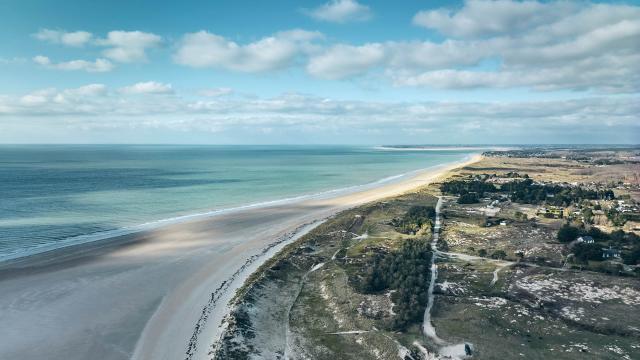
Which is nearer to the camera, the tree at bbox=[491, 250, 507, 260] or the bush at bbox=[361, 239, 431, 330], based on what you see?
the bush at bbox=[361, 239, 431, 330]

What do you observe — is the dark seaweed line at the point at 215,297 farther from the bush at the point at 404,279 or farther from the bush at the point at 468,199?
the bush at the point at 468,199

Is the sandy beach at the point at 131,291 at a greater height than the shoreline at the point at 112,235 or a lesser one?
lesser

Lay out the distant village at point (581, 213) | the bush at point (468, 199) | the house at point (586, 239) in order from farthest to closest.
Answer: the bush at point (468, 199)
the house at point (586, 239)
the distant village at point (581, 213)

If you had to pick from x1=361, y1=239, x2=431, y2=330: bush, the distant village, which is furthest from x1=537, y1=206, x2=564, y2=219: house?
x1=361, y1=239, x2=431, y2=330: bush

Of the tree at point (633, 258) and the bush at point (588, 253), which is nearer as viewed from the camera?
the tree at point (633, 258)

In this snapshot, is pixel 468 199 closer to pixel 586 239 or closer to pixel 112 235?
pixel 586 239

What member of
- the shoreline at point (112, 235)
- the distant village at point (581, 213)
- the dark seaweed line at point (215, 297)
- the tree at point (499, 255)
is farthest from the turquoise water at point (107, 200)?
the tree at point (499, 255)

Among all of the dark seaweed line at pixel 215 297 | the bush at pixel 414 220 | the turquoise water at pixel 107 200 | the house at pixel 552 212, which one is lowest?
the dark seaweed line at pixel 215 297

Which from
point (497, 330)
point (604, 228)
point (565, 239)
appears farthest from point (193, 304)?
point (604, 228)

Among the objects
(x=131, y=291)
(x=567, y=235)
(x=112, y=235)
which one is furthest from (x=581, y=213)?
(x=112, y=235)

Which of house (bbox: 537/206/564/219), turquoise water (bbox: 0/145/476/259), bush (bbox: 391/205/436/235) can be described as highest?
turquoise water (bbox: 0/145/476/259)

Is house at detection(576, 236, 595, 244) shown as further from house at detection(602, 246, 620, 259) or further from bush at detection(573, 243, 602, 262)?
bush at detection(573, 243, 602, 262)
